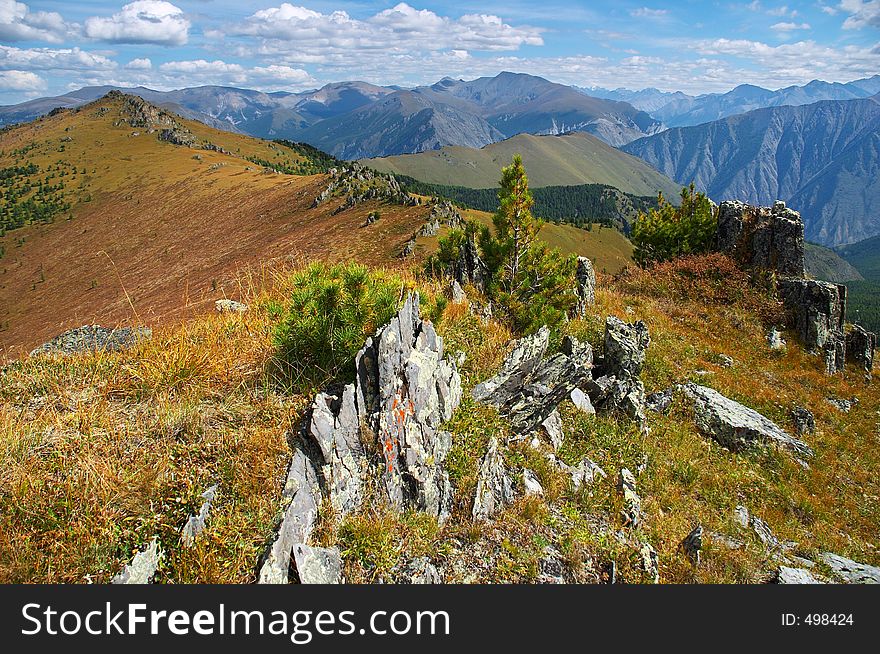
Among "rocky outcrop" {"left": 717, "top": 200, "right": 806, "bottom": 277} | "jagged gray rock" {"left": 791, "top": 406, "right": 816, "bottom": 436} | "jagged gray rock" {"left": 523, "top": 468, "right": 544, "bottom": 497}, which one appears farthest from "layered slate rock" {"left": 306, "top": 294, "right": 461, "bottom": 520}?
"rocky outcrop" {"left": 717, "top": 200, "right": 806, "bottom": 277}

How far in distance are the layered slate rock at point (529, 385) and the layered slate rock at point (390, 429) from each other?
1.58 m

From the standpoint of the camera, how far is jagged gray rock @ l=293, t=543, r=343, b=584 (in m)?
4.00

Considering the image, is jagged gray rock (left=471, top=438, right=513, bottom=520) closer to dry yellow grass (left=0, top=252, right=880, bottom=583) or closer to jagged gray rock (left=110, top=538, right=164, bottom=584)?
dry yellow grass (left=0, top=252, right=880, bottom=583)

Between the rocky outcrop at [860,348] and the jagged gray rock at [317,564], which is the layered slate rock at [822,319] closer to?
the rocky outcrop at [860,348]

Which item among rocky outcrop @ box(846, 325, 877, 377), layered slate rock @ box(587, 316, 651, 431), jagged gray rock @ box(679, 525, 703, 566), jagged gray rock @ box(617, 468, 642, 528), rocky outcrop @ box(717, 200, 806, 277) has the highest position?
rocky outcrop @ box(717, 200, 806, 277)

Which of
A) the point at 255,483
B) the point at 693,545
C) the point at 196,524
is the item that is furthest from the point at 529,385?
the point at 196,524

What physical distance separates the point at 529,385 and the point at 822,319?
1680cm

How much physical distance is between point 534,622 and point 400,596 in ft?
3.83

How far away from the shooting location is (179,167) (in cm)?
10731

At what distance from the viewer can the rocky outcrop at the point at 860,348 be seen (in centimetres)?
1795

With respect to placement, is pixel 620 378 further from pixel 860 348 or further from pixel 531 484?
pixel 860 348

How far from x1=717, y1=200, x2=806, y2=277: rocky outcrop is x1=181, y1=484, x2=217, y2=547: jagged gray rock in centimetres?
2412

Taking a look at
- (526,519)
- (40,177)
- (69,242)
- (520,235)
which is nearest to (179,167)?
(69,242)

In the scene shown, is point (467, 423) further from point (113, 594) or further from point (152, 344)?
point (152, 344)
